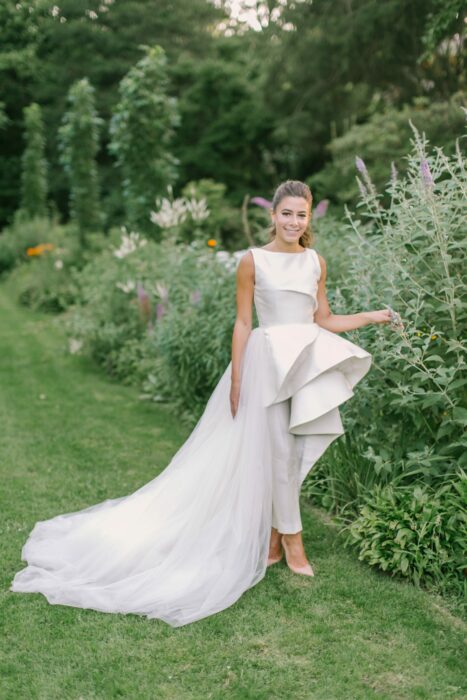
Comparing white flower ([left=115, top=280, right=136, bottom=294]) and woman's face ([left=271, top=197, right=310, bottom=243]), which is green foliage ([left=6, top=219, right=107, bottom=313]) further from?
woman's face ([left=271, top=197, right=310, bottom=243])

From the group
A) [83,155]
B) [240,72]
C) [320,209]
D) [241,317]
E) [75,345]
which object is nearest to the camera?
[241,317]

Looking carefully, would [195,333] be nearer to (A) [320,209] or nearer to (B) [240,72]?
(A) [320,209]

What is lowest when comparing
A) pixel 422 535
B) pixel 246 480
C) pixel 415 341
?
pixel 422 535

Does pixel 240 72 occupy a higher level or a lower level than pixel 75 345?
higher

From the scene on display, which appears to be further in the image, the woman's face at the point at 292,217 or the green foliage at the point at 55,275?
the green foliage at the point at 55,275

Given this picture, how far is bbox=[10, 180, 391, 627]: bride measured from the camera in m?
3.40

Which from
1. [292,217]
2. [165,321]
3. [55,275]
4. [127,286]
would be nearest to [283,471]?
[292,217]

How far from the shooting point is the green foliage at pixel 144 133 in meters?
10.5

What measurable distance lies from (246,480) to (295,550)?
508 mm

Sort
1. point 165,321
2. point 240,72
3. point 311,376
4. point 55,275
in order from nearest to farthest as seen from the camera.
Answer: point 311,376 → point 165,321 → point 55,275 → point 240,72

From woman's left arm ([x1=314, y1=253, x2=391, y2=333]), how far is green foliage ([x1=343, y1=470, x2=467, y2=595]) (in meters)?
0.84

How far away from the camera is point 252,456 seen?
3.50 meters

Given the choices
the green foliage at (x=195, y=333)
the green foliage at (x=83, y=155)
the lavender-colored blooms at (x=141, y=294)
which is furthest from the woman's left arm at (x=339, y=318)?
the green foliage at (x=83, y=155)

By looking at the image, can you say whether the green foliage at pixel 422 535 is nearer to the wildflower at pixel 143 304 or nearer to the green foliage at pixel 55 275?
the wildflower at pixel 143 304
